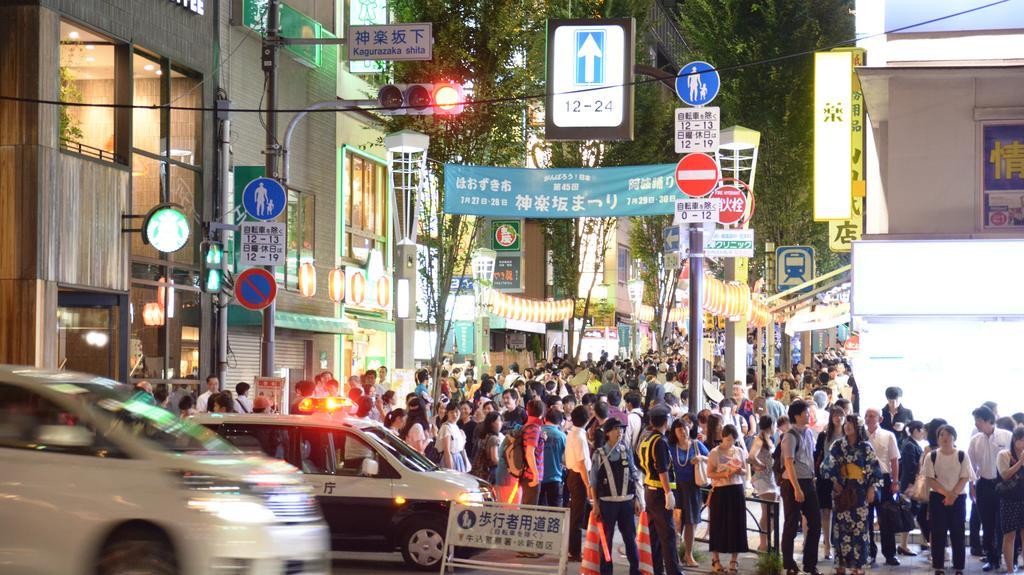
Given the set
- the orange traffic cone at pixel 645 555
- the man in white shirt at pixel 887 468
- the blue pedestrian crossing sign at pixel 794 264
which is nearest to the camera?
the orange traffic cone at pixel 645 555

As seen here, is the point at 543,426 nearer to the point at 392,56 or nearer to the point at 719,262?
the point at 392,56

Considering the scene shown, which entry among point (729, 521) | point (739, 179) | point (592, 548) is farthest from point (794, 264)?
point (592, 548)

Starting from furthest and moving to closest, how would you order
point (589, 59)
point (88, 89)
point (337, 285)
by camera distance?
point (337, 285)
point (88, 89)
point (589, 59)

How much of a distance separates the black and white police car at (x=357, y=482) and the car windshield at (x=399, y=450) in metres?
0.04

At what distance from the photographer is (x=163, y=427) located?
33.0ft

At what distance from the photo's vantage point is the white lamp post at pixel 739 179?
80.8ft

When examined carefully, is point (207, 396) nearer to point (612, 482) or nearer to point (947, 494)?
point (612, 482)

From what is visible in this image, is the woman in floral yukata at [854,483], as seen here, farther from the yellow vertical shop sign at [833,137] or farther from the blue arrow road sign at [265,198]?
the blue arrow road sign at [265,198]

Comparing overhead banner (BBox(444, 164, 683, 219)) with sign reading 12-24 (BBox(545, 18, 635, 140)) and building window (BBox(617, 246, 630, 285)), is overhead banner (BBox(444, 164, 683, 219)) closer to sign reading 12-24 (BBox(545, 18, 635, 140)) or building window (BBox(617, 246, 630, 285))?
sign reading 12-24 (BBox(545, 18, 635, 140))

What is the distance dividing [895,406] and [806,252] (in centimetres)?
1623

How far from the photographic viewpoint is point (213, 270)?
66.7ft

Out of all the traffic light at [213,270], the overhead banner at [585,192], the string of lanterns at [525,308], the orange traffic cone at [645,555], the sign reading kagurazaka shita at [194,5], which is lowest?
the orange traffic cone at [645,555]

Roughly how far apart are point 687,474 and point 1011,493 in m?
3.73

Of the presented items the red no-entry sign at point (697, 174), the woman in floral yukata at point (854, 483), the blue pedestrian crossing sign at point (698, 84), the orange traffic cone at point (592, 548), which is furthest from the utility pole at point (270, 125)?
the woman in floral yukata at point (854, 483)
